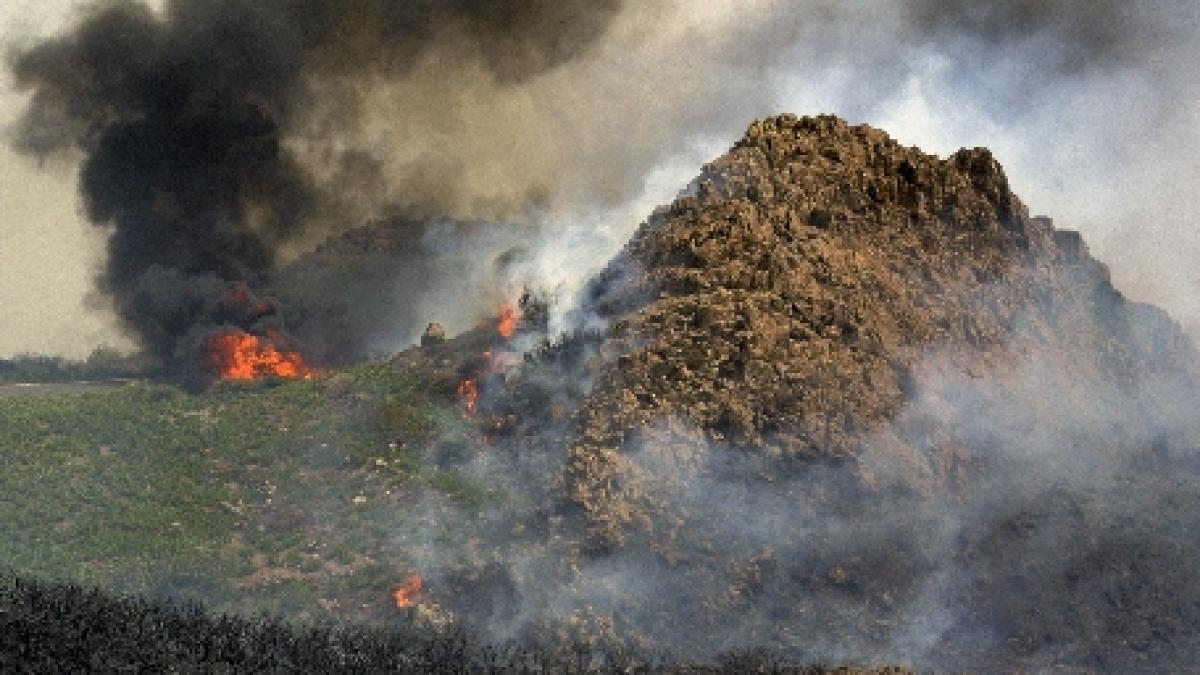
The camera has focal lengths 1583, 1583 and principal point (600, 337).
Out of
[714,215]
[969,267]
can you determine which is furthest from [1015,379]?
[714,215]

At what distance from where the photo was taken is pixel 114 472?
55.1 meters

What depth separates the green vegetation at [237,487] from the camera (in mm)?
46438

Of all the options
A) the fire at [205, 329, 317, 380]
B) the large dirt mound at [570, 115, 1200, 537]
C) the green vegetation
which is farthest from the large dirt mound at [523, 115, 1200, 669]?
the fire at [205, 329, 317, 380]

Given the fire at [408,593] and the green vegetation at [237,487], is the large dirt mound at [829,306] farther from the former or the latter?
the green vegetation at [237,487]

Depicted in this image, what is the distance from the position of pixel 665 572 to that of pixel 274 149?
49.4 metres

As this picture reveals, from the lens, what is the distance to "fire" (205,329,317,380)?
6850cm

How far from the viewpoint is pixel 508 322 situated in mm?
61531

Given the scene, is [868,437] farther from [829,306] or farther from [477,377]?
[477,377]

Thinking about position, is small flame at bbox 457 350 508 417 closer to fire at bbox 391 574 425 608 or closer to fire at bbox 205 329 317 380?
fire at bbox 391 574 425 608

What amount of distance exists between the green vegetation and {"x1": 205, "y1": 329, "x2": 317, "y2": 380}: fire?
8.43 feet

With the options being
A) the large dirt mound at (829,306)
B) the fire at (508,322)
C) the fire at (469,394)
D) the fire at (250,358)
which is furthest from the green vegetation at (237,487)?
the large dirt mound at (829,306)

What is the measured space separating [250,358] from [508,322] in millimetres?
Answer: 14308

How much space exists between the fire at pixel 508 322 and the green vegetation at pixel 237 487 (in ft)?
11.3

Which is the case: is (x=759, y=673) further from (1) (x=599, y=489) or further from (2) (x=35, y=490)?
(2) (x=35, y=490)
